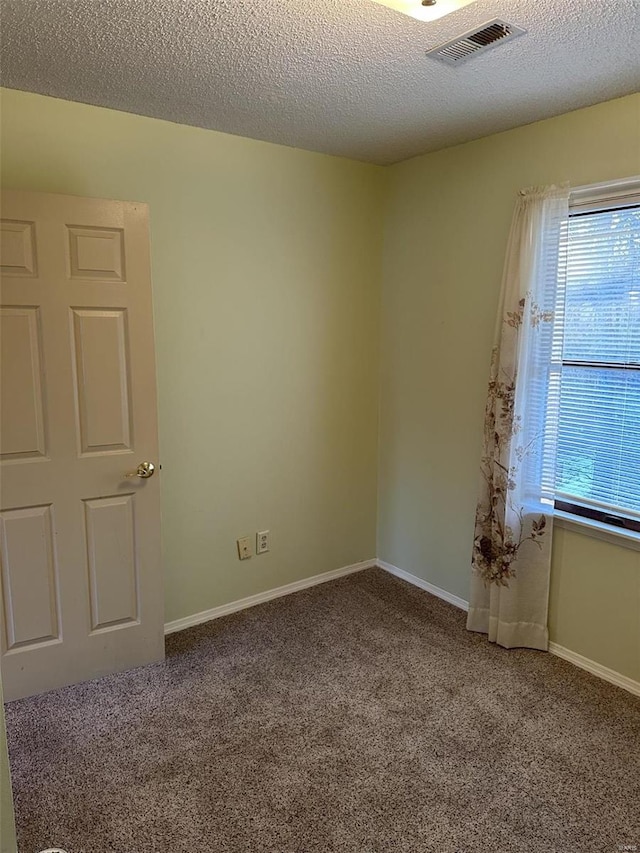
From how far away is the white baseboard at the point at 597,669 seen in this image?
2.56 m

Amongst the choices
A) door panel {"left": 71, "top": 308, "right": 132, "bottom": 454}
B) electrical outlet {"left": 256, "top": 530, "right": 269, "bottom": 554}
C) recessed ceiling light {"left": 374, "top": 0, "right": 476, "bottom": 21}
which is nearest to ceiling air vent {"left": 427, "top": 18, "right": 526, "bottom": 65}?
recessed ceiling light {"left": 374, "top": 0, "right": 476, "bottom": 21}

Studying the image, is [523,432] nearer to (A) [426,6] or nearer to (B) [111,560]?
(A) [426,6]

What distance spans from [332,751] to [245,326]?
202 cm

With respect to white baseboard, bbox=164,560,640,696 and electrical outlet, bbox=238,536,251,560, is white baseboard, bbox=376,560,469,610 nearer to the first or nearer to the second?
white baseboard, bbox=164,560,640,696

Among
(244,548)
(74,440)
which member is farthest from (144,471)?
(244,548)

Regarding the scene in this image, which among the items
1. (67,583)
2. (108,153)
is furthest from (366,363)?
(67,583)

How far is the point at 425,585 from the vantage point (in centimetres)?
353

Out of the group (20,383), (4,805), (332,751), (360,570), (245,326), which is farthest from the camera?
(360,570)

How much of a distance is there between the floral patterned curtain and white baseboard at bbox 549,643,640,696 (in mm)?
72

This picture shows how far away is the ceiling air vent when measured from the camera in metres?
1.81

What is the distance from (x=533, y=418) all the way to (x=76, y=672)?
7.79 ft

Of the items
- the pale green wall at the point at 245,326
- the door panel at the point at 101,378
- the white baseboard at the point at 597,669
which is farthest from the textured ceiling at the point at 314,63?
the white baseboard at the point at 597,669

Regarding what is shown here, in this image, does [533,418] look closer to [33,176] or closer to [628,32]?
[628,32]

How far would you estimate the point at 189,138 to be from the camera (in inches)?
110
